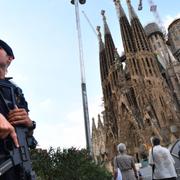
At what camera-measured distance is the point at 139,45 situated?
49969mm

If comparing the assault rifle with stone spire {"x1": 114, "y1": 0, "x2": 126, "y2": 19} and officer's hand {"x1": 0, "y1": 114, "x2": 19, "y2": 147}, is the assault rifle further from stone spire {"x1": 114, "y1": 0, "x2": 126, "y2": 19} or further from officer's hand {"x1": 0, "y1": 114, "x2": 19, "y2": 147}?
stone spire {"x1": 114, "y1": 0, "x2": 126, "y2": 19}

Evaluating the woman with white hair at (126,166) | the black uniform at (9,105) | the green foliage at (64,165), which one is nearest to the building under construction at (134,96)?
the green foliage at (64,165)

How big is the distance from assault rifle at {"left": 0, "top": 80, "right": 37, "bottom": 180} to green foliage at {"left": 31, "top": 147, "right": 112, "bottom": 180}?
12739mm

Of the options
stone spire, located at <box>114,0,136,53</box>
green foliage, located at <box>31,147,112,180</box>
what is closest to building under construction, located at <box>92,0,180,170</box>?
stone spire, located at <box>114,0,136,53</box>

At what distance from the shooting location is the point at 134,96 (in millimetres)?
47812

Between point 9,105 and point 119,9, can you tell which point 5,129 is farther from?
point 119,9

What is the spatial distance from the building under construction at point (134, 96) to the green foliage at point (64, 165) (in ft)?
80.9

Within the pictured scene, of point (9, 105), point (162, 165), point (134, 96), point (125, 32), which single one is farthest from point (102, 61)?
point (9, 105)

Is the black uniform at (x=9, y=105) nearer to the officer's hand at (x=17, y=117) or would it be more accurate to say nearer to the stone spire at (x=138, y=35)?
the officer's hand at (x=17, y=117)

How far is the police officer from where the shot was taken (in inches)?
65.2

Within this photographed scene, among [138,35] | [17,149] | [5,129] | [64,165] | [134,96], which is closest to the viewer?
[5,129]

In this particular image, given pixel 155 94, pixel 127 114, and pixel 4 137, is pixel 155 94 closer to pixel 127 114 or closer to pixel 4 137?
pixel 127 114

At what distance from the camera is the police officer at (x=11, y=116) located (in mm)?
1657

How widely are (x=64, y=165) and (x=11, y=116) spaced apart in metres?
13.7
